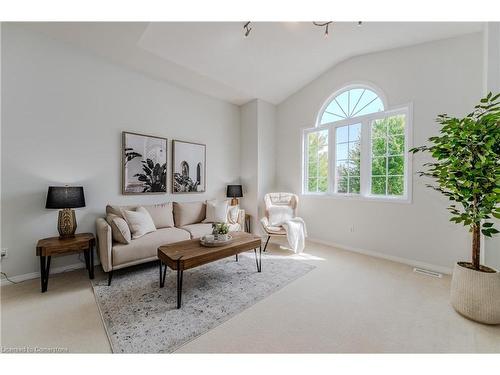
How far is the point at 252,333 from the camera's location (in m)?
1.71

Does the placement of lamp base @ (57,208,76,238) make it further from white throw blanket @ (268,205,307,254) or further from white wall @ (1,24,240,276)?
white throw blanket @ (268,205,307,254)

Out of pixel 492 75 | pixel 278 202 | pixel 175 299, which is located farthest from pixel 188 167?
pixel 492 75

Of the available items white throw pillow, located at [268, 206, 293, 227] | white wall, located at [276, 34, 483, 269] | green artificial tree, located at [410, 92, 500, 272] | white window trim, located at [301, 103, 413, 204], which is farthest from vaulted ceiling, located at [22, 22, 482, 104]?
white throw pillow, located at [268, 206, 293, 227]

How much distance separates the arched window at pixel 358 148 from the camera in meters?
3.32

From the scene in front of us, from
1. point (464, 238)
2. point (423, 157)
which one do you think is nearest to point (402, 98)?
point (423, 157)

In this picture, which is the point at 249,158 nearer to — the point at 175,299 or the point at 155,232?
the point at 155,232

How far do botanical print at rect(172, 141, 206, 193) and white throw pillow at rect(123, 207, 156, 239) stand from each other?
1.01 meters

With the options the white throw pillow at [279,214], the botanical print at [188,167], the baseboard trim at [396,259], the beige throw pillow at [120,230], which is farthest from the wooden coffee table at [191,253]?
the baseboard trim at [396,259]

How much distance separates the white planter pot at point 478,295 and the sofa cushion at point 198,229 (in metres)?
2.91

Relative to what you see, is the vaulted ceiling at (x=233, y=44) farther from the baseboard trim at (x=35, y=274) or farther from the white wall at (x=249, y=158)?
the baseboard trim at (x=35, y=274)

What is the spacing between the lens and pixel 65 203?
2525 millimetres

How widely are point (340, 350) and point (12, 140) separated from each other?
154 inches

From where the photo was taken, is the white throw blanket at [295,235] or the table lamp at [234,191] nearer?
the white throw blanket at [295,235]
